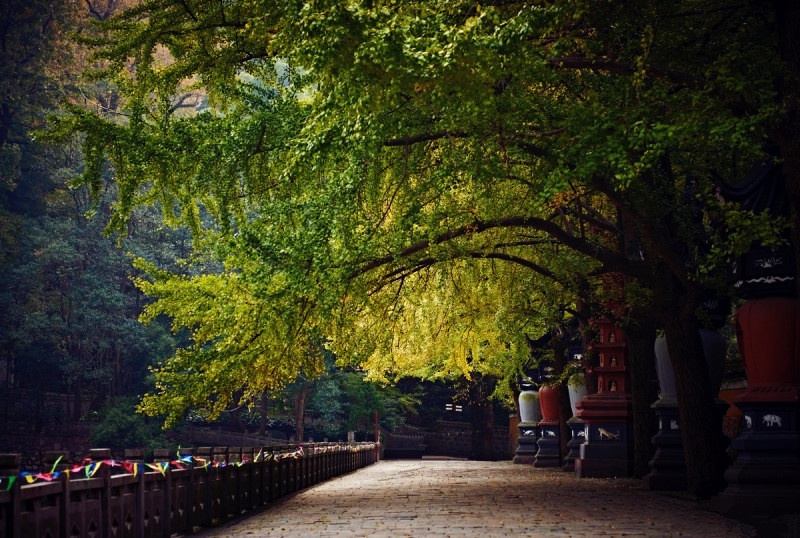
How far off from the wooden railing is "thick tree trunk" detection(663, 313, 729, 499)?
7.81 meters

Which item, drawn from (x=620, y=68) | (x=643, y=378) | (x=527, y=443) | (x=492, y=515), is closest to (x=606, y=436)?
(x=643, y=378)

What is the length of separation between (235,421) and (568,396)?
3026 cm

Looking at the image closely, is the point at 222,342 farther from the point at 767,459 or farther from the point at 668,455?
the point at 668,455

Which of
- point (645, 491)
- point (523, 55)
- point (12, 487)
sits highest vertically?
point (523, 55)


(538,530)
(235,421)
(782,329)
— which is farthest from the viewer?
(235,421)

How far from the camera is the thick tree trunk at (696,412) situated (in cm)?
1750

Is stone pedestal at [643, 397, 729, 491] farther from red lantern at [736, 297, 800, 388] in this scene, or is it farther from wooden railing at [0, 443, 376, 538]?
wooden railing at [0, 443, 376, 538]

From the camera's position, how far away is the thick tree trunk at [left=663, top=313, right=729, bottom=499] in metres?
17.5

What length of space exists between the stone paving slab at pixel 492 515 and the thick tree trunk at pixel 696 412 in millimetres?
648

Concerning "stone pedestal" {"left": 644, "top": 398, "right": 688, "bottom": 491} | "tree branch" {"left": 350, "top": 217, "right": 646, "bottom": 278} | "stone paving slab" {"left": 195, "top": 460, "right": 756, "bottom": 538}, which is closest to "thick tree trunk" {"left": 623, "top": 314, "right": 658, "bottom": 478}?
"stone paving slab" {"left": 195, "top": 460, "right": 756, "bottom": 538}

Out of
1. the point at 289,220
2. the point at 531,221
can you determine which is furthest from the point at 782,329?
the point at 289,220

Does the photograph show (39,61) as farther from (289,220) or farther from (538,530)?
(538,530)

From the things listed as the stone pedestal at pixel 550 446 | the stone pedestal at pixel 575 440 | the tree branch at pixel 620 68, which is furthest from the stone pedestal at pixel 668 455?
the stone pedestal at pixel 550 446

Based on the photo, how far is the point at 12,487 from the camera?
8227 mm
